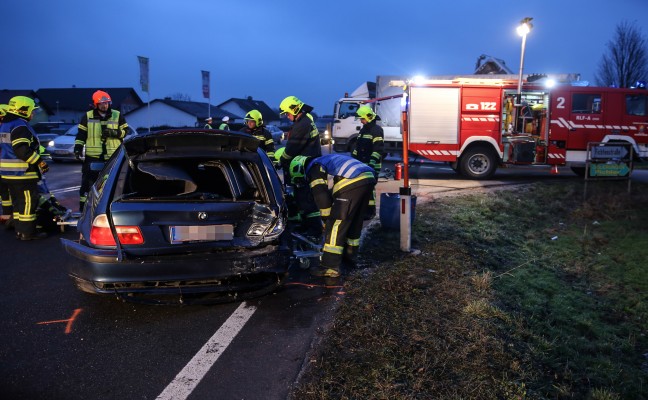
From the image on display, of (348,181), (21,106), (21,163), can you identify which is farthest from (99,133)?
(348,181)

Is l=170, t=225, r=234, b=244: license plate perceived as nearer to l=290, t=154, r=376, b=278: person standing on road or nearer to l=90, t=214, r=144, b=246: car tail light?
l=90, t=214, r=144, b=246: car tail light

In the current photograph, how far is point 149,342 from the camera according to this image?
11.4ft

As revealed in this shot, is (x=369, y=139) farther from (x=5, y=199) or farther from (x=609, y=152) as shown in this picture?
(x=609, y=152)

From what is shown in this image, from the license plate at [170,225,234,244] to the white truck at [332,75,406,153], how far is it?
37.1 feet

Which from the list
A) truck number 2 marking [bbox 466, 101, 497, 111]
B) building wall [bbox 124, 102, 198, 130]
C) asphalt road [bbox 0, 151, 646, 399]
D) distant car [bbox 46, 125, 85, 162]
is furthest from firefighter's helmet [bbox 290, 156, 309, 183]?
building wall [bbox 124, 102, 198, 130]

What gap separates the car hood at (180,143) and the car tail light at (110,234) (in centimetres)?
67

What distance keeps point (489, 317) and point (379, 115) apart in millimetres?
13189

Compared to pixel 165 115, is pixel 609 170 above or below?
below

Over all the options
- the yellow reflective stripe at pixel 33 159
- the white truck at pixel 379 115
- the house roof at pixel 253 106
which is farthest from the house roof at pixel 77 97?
the yellow reflective stripe at pixel 33 159

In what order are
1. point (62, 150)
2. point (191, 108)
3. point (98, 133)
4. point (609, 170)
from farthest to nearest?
point (191, 108), point (62, 150), point (609, 170), point (98, 133)

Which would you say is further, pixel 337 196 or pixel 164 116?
pixel 164 116

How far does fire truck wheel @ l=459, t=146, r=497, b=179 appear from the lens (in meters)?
13.5

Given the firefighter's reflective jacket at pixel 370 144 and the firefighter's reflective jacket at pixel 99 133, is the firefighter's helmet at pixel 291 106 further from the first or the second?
the firefighter's reflective jacket at pixel 99 133

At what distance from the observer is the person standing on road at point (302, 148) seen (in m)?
5.88
